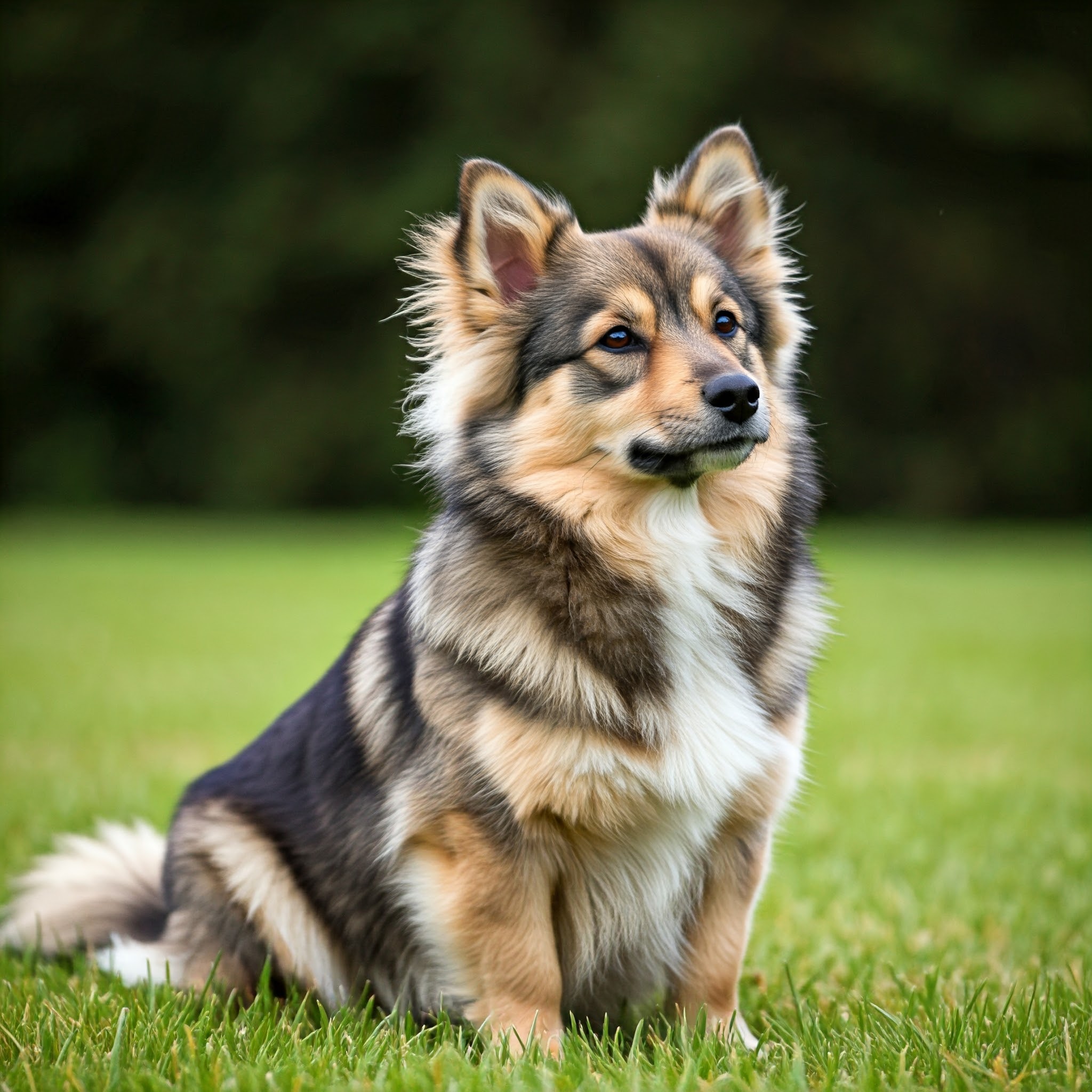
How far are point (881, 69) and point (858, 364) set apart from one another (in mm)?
6193

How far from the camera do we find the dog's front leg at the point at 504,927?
3.12m

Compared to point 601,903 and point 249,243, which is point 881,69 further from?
point 601,903

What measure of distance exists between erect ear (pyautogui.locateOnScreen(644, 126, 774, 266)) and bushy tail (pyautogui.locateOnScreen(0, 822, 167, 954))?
2.84 m

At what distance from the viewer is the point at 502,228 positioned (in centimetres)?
366

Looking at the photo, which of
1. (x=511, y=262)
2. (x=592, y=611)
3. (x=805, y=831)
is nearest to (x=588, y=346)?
(x=511, y=262)

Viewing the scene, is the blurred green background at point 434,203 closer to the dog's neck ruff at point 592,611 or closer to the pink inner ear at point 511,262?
the pink inner ear at point 511,262

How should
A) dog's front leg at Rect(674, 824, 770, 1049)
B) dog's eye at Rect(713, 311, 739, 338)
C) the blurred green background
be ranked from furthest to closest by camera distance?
the blurred green background < dog's eye at Rect(713, 311, 739, 338) < dog's front leg at Rect(674, 824, 770, 1049)

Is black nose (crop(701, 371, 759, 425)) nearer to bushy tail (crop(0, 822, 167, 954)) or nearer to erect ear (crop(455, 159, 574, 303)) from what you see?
erect ear (crop(455, 159, 574, 303))

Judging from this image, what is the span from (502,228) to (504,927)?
6.71 ft

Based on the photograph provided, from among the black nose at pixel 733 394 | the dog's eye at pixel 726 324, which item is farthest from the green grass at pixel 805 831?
the dog's eye at pixel 726 324

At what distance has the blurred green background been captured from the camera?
25.5 m

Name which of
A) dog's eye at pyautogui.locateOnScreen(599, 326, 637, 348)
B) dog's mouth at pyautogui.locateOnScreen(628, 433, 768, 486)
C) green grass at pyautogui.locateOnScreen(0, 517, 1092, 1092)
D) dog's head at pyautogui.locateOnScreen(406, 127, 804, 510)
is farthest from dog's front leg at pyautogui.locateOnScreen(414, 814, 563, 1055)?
dog's eye at pyautogui.locateOnScreen(599, 326, 637, 348)

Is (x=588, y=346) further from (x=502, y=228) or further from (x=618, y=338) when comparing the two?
(x=502, y=228)

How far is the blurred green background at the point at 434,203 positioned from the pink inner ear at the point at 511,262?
21.4 m
